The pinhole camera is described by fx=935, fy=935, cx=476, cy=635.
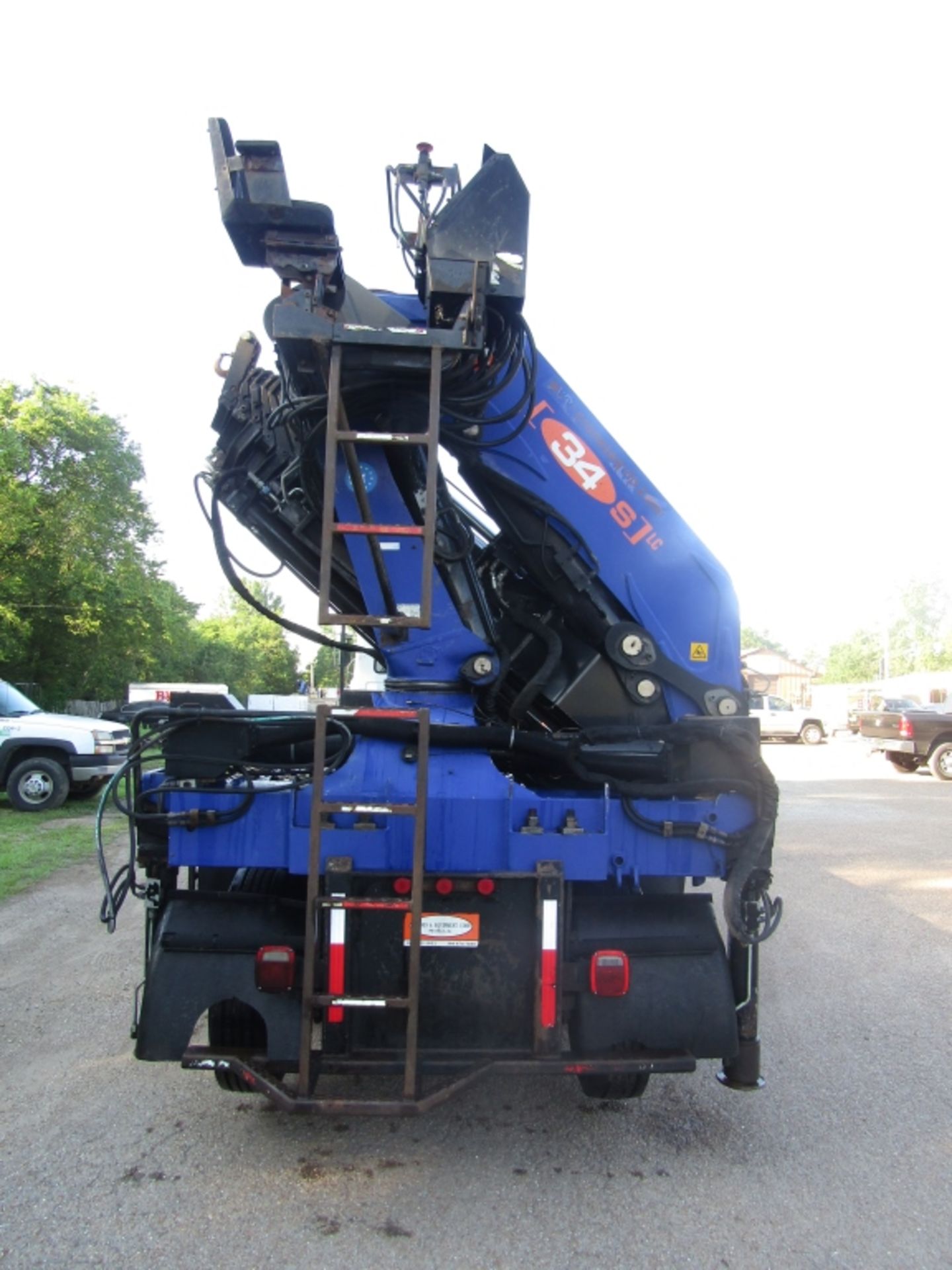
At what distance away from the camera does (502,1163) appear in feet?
12.0

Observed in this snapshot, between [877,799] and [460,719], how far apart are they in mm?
14632

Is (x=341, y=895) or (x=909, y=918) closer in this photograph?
(x=341, y=895)

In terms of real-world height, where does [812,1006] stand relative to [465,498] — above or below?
below

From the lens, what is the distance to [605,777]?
3.90m

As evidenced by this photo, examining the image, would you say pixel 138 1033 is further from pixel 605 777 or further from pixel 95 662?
pixel 95 662

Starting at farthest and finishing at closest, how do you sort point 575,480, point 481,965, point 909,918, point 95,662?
Result: point 95,662 < point 909,918 < point 575,480 < point 481,965

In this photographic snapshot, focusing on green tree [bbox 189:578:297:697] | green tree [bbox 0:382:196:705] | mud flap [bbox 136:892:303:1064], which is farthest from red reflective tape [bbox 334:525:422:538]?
green tree [bbox 189:578:297:697]

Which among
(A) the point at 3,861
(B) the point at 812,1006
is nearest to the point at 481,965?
(B) the point at 812,1006

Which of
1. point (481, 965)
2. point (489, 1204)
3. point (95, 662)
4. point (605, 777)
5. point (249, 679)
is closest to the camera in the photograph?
point (489, 1204)

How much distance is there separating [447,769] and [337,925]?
0.72 m

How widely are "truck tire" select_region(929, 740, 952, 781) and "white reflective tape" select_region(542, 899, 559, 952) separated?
772 inches

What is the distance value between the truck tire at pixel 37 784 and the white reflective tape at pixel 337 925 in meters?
10.5

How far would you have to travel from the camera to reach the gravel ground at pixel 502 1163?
305 centimetres

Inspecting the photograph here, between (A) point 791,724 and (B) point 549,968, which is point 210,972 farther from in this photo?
(A) point 791,724
